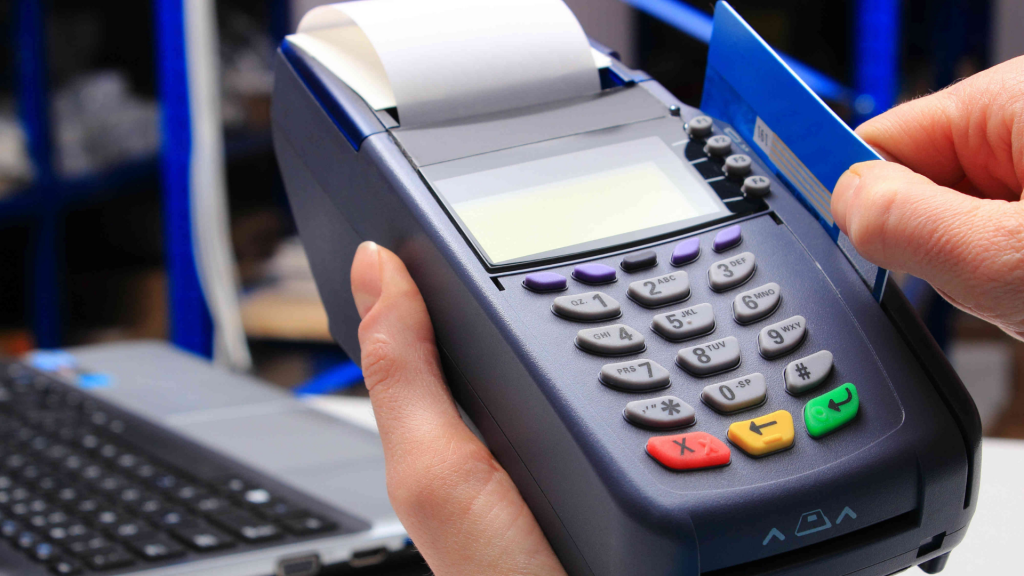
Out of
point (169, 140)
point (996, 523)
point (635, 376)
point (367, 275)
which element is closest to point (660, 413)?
point (635, 376)

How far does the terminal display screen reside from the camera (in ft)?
1.15

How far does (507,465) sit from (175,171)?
0.93 meters

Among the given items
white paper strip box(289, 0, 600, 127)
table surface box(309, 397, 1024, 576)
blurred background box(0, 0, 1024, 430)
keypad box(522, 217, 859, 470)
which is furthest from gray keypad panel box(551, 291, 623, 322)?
blurred background box(0, 0, 1024, 430)

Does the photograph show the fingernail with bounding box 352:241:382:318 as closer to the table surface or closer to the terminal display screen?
the terminal display screen

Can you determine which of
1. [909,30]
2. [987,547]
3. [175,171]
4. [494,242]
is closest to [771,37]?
[909,30]

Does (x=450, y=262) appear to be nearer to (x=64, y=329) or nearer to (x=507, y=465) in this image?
(x=507, y=465)

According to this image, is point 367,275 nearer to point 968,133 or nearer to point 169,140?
point 968,133

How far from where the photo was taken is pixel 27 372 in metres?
0.74

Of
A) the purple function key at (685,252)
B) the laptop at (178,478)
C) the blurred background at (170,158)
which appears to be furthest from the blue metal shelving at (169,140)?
the purple function key at (685,252)

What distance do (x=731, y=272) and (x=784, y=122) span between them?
0.07m

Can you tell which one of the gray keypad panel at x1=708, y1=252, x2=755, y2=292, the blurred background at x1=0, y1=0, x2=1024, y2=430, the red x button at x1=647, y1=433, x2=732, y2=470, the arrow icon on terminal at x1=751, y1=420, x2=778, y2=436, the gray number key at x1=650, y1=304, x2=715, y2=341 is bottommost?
the blurred background at x1=0, y1=0, x2=1024, y2=430

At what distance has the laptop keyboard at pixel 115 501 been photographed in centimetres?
46

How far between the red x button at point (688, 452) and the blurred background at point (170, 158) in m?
0.96

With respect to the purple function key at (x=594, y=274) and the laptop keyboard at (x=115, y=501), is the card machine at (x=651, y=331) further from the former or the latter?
the laptop keyboard at (x=115, y=501)
